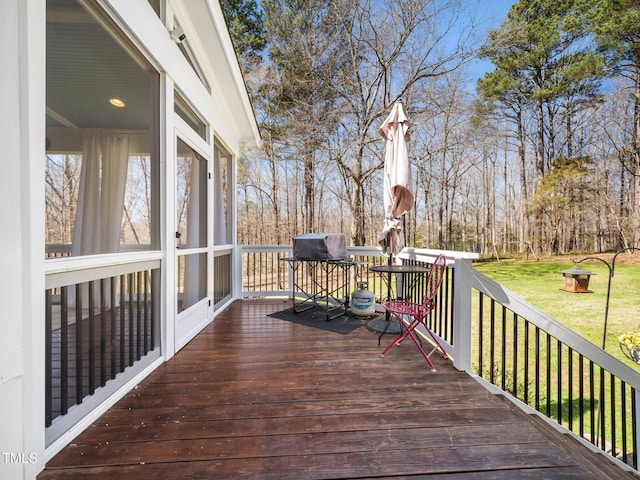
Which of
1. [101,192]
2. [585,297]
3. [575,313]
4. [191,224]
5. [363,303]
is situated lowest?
[575,313]

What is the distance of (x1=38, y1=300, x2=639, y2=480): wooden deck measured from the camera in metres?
1.34

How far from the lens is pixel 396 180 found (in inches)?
125

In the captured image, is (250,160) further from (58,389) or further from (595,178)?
(595,178)

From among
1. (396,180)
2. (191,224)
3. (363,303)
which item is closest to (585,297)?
(363,303)

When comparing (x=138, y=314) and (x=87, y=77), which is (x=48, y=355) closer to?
(x=138, y=314)

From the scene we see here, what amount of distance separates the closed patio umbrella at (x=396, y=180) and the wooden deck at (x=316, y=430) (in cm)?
145

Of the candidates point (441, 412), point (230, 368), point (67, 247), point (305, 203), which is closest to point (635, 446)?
point (441, 412)

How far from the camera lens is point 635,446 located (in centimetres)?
227

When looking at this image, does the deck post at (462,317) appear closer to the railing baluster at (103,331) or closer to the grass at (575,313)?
the grass at (575,313)

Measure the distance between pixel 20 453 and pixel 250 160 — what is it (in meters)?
Result: 10.2

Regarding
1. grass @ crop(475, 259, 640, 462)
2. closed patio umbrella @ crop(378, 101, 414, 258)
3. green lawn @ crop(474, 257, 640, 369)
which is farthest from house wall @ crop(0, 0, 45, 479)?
green lawn @ crop(474, 257, 640, 369)

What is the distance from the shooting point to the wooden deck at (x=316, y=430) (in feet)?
4.41

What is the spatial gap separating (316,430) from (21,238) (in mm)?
1741

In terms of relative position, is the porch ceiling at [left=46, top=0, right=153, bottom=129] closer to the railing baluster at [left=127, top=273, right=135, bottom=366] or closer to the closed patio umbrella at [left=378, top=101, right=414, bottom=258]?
the railing baluster at [left=127, top=273, right=135, bottom=366]
